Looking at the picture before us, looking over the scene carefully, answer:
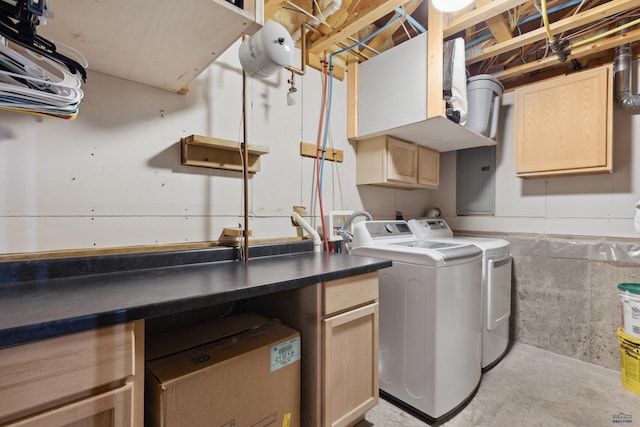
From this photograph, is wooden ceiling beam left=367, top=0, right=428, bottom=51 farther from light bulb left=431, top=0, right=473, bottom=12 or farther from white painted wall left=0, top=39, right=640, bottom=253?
light bulb left=431, top=0, right=473, bottom=12

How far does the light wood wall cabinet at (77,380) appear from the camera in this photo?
0.60 metres

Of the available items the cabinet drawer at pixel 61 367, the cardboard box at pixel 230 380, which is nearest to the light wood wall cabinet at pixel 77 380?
the cabinet drawer at pixel 61 367

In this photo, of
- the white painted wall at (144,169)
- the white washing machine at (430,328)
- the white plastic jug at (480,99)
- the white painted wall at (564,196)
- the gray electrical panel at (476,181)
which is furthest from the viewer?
the gray electrical panel at (476,181)

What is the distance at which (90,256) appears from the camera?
115cm

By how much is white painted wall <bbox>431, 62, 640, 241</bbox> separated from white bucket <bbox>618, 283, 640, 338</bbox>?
21.9 inches

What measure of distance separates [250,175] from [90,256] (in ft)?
2.78

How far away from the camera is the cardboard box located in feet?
A: 2.97

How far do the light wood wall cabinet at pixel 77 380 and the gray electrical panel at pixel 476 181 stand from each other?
299 cm

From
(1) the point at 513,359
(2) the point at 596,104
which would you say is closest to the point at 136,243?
(1) the point at 513,359

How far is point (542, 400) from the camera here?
1756 millimetres

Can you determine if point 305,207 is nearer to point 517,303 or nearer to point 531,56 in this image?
point 517,303

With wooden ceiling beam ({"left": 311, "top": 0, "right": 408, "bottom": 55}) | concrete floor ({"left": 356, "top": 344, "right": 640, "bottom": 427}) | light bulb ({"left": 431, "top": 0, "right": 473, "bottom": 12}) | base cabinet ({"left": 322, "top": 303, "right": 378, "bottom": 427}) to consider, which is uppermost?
wooden ceiling beam ({"left": 311, "top": 0, "right": 408, "bottom": 55})

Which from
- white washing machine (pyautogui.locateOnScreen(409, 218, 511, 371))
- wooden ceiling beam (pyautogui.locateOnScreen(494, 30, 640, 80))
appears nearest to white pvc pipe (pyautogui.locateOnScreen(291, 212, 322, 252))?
white washing machine (pyautogui.locateOnScreen(409, 218, 511, 371))

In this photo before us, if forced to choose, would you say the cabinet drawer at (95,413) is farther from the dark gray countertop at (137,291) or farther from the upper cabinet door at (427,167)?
the upper cabinet door at (427,167)
